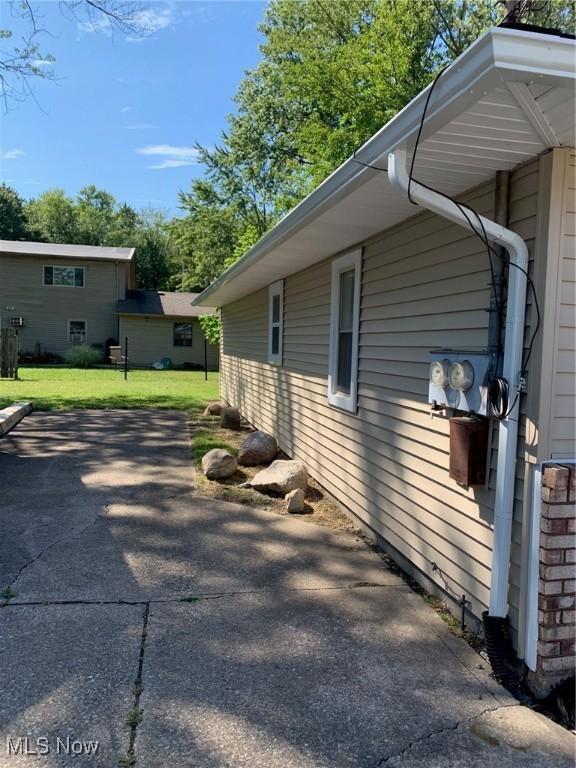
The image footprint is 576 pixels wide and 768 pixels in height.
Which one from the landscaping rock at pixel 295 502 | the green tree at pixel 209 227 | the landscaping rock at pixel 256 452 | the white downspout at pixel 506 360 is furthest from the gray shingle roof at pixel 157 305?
the white downspout at pixel 506 360

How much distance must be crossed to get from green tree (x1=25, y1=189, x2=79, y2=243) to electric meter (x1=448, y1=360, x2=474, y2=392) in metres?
51.1

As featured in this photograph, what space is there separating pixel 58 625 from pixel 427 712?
1934 millimetres

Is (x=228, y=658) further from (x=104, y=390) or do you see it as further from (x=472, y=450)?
(x=104, y=390)

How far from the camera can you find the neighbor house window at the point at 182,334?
1047 inches

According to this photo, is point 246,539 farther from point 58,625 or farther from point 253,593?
point 58,625

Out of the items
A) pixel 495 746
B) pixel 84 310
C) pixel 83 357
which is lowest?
pixel 495 746

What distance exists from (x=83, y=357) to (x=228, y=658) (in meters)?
22.9

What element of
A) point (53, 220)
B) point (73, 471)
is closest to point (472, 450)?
point (73, 471)

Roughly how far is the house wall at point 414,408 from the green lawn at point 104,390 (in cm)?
788

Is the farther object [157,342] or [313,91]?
[157,342]

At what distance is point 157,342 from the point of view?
1034 inches

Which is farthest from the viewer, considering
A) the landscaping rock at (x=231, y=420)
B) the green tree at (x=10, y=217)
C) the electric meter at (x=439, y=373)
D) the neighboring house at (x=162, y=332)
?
the green tree at (x=10, y=217)

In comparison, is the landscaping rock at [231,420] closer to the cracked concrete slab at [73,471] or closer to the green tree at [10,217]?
the cracked concrete slab at [73,471]

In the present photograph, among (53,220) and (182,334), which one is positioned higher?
(53,220)
